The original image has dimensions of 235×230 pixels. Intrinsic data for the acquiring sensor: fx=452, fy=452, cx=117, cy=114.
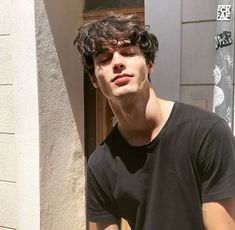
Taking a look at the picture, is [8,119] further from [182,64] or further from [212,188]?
[212,188]

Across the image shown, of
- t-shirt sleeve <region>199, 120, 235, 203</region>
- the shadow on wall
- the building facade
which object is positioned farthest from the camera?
the shadow on wall

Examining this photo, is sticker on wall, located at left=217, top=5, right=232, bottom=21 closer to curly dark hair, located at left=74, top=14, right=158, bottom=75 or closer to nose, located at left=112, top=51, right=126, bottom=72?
curly dark hair, located at left=74, top=14, right=158, bottom=75

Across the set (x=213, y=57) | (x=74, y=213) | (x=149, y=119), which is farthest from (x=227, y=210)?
(x=74, y=213)

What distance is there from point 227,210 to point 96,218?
2.15 feet

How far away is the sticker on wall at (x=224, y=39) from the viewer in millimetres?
2896

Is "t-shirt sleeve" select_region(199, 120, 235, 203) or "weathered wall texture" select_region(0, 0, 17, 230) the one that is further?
"weathered wall texture" select_region(0, 0, 17, 230)

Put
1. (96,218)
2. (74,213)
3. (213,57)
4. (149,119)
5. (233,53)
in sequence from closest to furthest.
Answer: (149,119) → (96,218) → (233,53) → (213,57) → (74,213)

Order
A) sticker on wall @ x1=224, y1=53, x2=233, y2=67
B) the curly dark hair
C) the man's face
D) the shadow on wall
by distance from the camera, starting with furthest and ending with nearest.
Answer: the shadow on wall, sticker on wall @ x1=224, y1=53, x2=233, y2=67, the curly dark hair, the man's face

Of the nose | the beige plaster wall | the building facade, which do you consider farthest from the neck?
the beige plaster wall

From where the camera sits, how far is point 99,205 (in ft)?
6.94

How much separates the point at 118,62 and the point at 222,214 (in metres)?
0.72

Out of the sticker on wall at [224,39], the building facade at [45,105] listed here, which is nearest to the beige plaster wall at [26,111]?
the building facade at [45,105]

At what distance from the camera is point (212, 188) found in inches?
68.5

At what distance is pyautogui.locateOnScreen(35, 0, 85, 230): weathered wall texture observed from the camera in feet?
13.0
